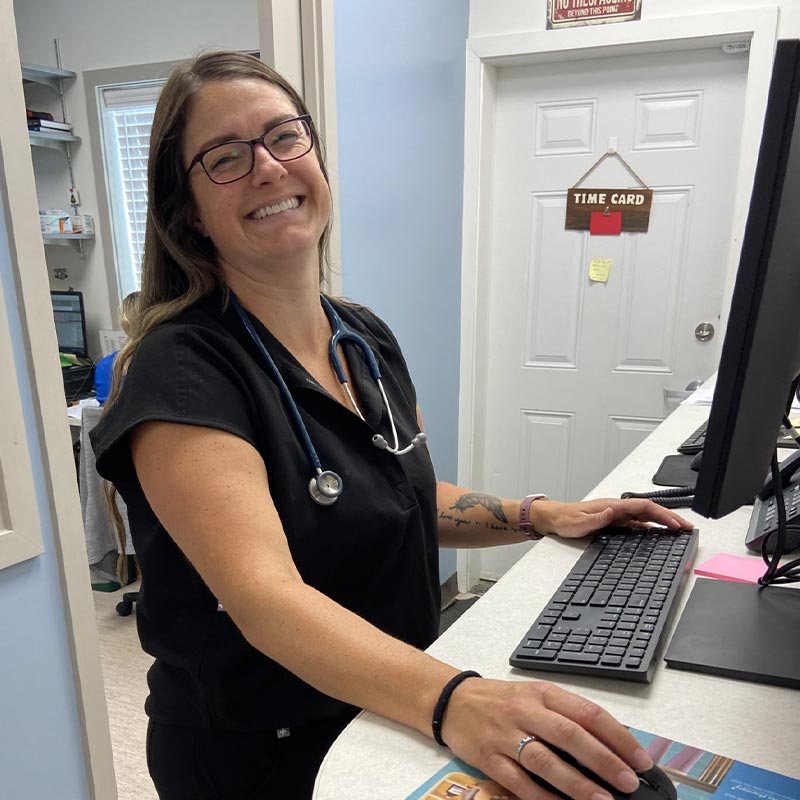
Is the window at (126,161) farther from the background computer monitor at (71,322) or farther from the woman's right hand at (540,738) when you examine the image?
the woman's right hand at (540,738)

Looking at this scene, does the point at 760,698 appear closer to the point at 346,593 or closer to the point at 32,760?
the point at 346,593

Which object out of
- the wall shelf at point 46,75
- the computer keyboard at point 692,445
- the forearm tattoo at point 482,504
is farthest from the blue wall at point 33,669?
the wall shelf at point 46,75

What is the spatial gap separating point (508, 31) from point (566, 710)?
2649mm

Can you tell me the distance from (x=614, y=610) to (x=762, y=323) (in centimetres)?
37

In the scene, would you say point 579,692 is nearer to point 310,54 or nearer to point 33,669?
point 33,669

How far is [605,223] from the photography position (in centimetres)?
275

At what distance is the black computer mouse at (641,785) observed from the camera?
1.81 ft

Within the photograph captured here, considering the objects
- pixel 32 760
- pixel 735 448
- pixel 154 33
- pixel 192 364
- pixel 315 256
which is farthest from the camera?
pixel 154 33

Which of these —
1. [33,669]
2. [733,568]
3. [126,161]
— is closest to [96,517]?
[33,669]

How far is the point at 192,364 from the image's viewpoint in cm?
87

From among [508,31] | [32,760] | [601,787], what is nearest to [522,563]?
[601,787]

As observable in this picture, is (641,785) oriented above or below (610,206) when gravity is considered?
below

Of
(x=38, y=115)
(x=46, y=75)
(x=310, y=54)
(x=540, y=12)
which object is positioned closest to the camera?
(x=310, y=54)

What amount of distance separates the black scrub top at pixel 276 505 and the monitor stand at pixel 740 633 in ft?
1.28
